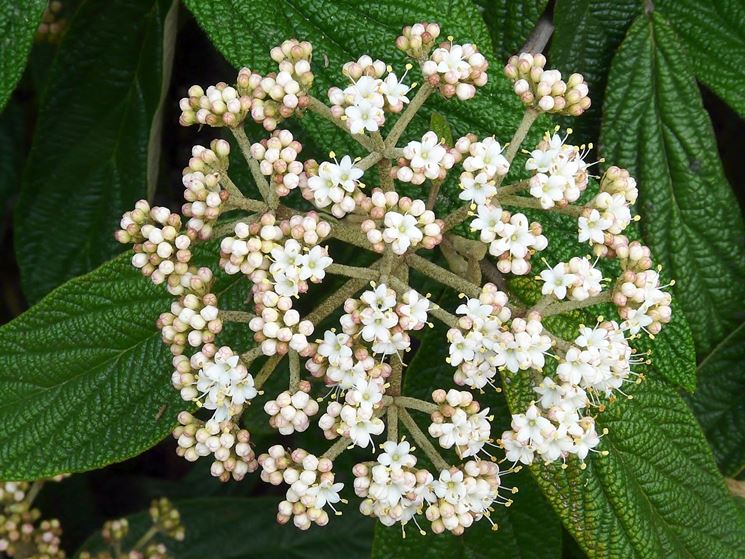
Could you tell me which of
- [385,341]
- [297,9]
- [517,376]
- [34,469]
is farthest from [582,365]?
[34,469]

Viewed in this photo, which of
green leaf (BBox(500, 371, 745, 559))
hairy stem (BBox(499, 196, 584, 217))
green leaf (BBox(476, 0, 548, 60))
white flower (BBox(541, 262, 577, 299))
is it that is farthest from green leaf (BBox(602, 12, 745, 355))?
white flower (BBox(541, 262, 577, 299))

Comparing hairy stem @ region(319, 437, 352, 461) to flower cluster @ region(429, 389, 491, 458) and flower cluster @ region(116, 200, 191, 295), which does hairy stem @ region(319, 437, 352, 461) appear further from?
flower cluster @ region(116, 200, 191, 295)

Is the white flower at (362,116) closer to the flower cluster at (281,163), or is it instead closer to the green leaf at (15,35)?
the flower cluster at (281,163)

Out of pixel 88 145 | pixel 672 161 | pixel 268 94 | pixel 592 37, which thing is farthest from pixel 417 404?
pixel 88 145

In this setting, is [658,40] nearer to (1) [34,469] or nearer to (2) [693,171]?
(2) [693,171]

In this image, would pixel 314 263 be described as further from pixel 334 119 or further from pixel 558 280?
pixel 558 280

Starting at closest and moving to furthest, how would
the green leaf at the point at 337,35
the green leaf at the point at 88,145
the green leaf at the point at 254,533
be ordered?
1. the green leaf at the point at 337,35
2. the green leaf at the point at 88,145
3. the green leaf at the point at 254,533

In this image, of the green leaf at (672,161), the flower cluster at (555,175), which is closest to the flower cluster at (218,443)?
the flower cluster at (555,175)

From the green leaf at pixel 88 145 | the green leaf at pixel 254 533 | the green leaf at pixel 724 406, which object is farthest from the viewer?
the green leaf at pixel 254 533
